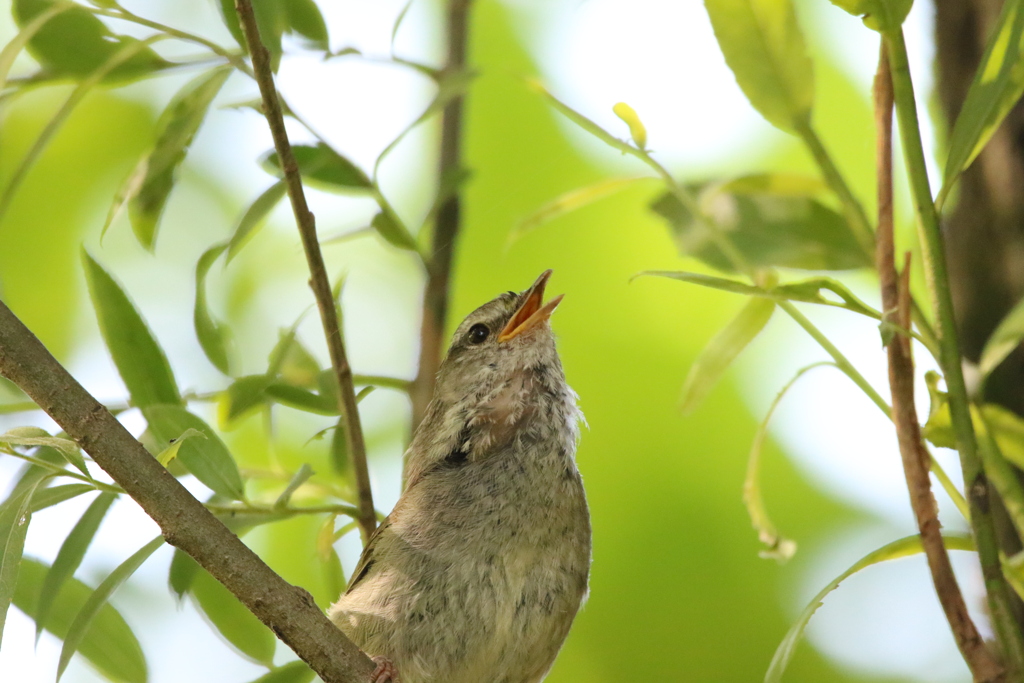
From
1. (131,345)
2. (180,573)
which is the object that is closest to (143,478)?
(131,345)

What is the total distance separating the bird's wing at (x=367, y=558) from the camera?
282cm

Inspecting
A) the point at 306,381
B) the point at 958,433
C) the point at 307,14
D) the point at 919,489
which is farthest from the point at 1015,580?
the point at 307,14

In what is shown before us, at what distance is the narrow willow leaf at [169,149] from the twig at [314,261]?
1.13ft

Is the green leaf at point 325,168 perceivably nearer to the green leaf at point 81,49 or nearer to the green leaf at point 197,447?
the green leaf at point 81,49

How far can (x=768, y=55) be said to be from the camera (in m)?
2.22

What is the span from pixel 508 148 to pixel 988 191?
1978mm

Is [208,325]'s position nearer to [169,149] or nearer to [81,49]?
[169,149]

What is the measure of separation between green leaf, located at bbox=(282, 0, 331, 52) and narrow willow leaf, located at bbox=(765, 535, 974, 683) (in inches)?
69.5

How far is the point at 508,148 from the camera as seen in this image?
441cm

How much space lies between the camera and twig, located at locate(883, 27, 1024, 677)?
5.66ft

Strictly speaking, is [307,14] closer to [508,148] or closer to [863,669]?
[508,148]

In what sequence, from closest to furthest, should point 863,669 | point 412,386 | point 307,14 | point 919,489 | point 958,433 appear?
point 958,433, point 919,489, point 307,14, point 412,386, point 863,669

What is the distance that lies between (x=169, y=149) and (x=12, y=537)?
1.08 meters

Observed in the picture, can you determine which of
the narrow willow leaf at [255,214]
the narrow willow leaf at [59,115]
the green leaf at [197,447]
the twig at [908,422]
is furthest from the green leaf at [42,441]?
the twig at [908,422]
